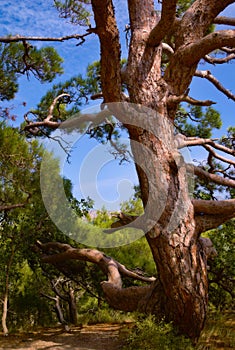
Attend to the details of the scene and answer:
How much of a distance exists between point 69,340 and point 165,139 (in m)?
2.88

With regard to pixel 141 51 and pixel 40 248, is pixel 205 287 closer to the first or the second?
pixel 141 51

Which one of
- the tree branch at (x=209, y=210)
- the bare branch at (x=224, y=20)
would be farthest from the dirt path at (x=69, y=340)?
the bare branch at (x=224, y=20)

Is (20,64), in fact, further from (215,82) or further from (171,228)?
(171,228)

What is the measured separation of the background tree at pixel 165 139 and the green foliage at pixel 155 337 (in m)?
0.17

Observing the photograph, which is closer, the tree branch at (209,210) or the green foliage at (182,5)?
the tree branch at (209,210)

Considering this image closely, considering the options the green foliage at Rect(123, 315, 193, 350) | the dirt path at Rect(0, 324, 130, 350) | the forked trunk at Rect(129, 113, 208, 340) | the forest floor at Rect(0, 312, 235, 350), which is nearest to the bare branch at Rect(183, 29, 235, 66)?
the forked trunk at Rect(129, 113, 208, 340)

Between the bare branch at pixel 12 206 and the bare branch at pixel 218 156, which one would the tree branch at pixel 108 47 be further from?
the bare branch at pixel 12 206

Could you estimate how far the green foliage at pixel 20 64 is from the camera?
554 centimetres

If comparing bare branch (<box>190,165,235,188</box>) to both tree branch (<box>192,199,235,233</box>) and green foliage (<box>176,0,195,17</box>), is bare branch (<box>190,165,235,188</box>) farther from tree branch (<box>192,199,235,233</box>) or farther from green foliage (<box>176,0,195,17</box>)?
green foliage (<box>176,0,195,17</box>)

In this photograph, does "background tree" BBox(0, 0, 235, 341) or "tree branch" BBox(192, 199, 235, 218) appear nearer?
"background tree" BBox(0, 0, 235, 341)

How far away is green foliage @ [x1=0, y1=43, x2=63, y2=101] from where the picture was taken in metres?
5.54

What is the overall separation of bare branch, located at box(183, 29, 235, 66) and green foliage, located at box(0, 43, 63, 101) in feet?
7.22

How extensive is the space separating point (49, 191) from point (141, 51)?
2.79 metres

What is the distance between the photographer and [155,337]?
3.74 metres
